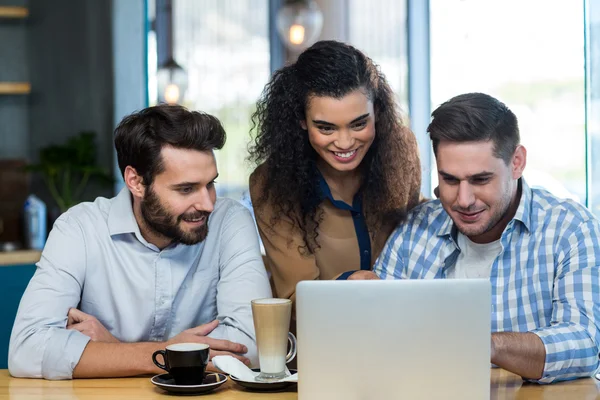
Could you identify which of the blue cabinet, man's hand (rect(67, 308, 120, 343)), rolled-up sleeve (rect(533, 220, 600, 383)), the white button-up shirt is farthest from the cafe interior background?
man's hand (rect(67, 308, 120, 343))

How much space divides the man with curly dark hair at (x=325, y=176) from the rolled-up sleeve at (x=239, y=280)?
0.17m

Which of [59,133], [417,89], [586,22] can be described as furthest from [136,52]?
[586,22]

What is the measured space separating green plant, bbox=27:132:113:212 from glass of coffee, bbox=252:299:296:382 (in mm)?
A: 3625

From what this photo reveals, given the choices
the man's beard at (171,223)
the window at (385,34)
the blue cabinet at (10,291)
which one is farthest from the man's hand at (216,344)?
the window at (385,34)

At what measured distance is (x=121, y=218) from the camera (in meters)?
2.19

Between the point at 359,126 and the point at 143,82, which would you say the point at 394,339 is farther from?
the point at 143,82

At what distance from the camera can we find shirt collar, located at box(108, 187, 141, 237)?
2172 mm

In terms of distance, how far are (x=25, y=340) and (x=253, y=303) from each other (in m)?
0.63

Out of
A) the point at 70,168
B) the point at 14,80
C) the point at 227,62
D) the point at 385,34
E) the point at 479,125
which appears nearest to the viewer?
the point at 479,125

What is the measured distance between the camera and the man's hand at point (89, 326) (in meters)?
1.98

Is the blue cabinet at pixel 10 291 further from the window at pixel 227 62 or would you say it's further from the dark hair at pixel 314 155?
the window at pixel 227 62

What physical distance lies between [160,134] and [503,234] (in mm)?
935

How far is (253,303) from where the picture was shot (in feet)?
5.30

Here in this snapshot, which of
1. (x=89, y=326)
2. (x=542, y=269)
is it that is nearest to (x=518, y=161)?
(x=542, y=269)
